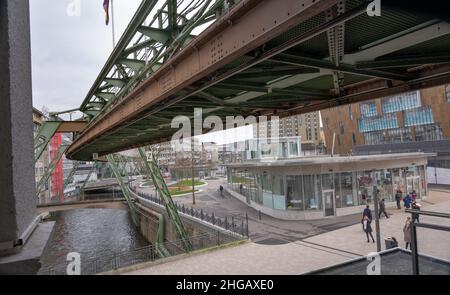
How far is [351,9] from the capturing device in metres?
3.43

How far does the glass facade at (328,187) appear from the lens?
20.5m

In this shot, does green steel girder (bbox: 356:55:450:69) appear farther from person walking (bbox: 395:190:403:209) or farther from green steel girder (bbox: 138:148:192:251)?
person walking (bbox: 395:190:403:209)

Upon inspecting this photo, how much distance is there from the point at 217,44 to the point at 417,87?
17.5 feet

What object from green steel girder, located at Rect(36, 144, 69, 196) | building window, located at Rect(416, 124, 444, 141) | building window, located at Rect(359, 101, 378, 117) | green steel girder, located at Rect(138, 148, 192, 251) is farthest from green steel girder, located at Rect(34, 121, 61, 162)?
building window, located at Rect(359, 101, 378, 117)

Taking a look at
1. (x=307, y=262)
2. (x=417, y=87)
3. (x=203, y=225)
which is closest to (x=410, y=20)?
(x=417, y=87)

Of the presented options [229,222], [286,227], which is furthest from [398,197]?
[229,222]

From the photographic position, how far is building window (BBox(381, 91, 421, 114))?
5378 centimetres

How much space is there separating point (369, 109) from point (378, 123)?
12.1 ft

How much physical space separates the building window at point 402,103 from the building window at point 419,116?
100 centimetres

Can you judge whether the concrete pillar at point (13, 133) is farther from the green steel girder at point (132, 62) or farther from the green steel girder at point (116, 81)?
the green steel girder at point (116, 81)

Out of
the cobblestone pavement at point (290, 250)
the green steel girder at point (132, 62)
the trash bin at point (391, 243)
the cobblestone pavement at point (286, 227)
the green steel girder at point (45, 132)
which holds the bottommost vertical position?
the cobblestone pavement at point (286, 227)

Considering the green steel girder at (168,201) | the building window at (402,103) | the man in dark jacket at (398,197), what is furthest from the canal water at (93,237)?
the building window at (402,103)
